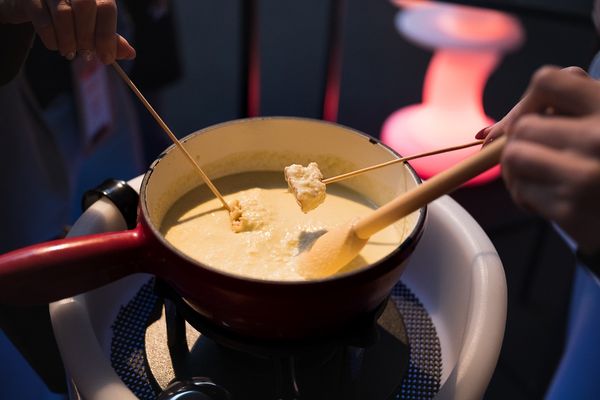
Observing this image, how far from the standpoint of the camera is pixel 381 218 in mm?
691

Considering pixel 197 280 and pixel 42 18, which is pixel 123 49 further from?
pixel 197 280

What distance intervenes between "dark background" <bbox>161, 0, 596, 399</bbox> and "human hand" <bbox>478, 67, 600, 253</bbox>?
1079mm

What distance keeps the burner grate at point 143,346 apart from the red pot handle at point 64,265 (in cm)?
18

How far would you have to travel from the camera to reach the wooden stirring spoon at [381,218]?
23.0 inches

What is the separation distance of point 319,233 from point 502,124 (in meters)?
0.30

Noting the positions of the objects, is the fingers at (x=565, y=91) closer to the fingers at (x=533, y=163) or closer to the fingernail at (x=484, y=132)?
the fingers at (x=533, y=163)

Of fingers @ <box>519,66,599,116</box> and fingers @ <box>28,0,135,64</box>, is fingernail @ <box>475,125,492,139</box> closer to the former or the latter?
fingers @ <box>519,66,599,116</box>

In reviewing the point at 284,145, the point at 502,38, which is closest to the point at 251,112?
the point at 502,38

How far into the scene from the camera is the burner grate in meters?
0.82

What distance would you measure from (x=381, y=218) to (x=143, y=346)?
43cm

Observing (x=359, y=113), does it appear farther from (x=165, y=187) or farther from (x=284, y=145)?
(x=165, y=187)

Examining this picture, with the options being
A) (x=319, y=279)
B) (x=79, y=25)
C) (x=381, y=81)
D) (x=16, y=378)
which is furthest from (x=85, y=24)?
(x=381, y=81)

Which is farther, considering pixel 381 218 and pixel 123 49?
pixel 123 49

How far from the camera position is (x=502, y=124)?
75 cm
